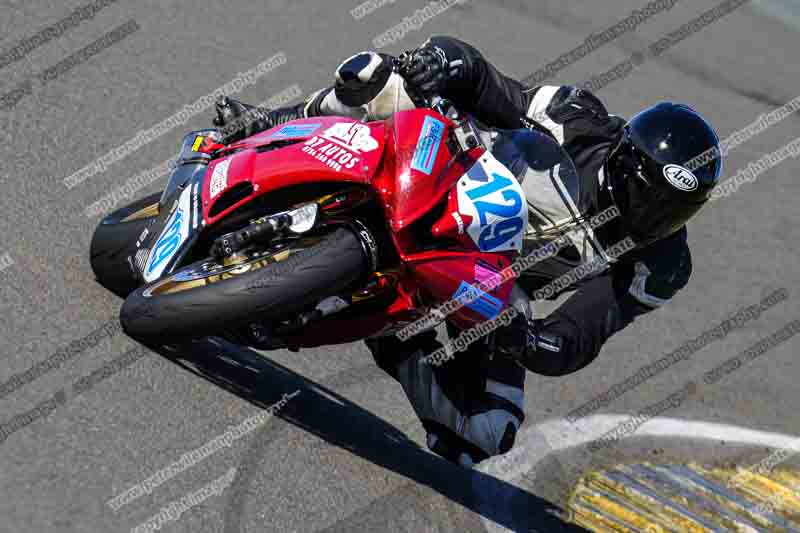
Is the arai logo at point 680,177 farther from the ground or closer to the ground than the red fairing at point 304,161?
closer to the ground

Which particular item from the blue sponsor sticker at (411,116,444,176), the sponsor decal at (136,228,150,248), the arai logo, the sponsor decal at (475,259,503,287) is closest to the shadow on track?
the sponsor decal at (136,228,150,248)

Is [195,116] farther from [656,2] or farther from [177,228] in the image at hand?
[656,2]

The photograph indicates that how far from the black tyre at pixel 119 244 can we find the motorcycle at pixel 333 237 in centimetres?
34

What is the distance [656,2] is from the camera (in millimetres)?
10508

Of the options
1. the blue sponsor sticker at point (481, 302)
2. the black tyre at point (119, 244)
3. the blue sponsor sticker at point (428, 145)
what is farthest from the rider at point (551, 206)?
the black tyre at point (119, 244)

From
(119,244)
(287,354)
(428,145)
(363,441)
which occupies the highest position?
(428,145)

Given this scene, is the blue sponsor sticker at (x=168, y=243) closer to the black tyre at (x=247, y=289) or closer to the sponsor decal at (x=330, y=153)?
the black tyre at (x=247, y=289)

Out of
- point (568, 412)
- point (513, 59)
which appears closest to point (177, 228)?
point (568, 412)

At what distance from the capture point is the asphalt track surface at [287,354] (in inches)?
179

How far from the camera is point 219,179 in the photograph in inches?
172

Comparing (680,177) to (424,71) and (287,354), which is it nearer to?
(424,71)

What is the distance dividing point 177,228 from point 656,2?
7.32m

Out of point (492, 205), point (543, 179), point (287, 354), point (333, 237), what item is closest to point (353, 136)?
point (333, 237)

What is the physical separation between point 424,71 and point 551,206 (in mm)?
769
